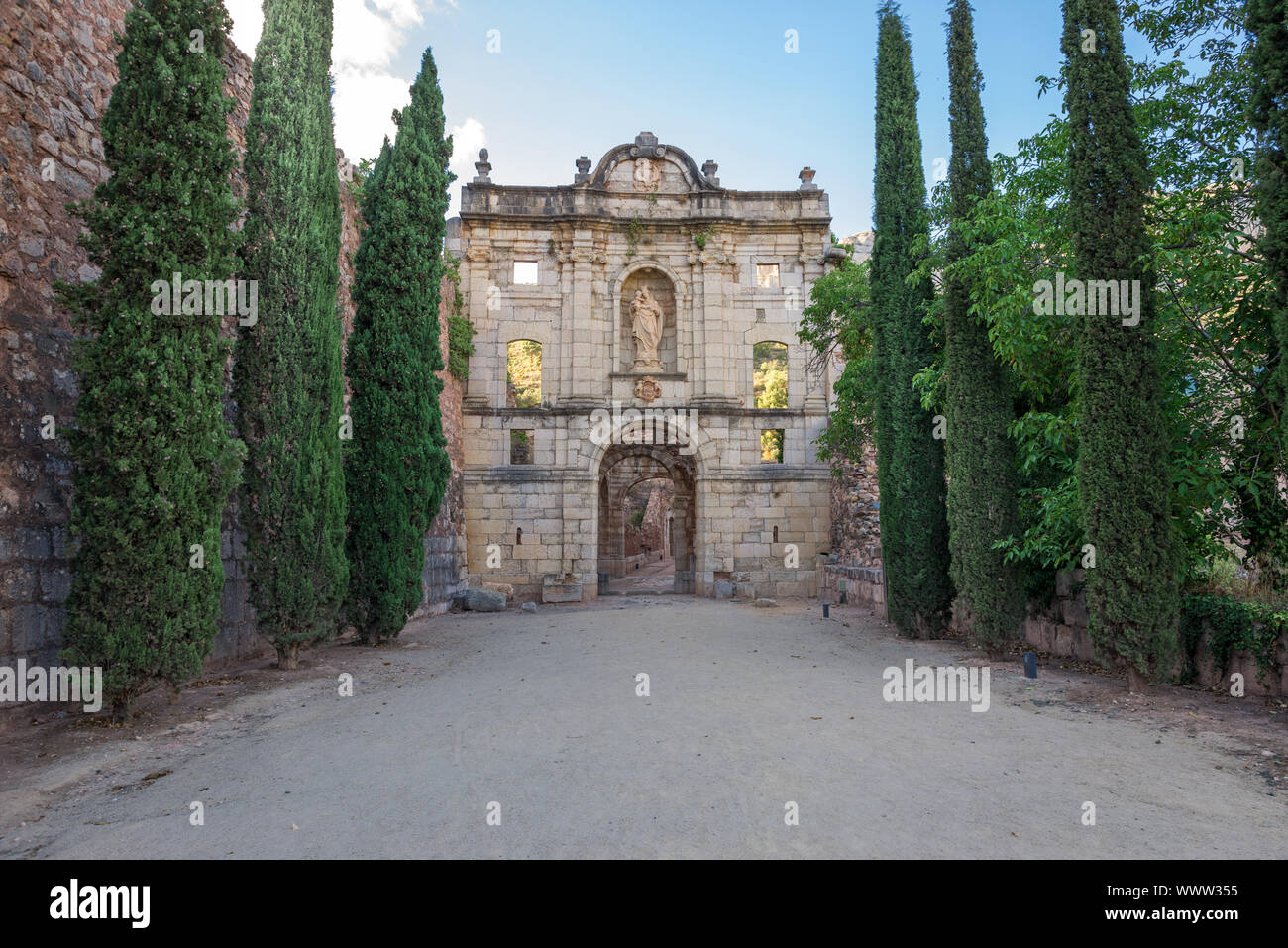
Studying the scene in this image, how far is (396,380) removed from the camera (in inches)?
392

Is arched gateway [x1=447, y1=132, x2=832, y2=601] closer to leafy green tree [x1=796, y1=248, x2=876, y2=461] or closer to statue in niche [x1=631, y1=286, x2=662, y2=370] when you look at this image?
statue in niche [x1=631, y1=286, x2=662, y2=370]

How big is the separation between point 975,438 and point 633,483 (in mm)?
17916

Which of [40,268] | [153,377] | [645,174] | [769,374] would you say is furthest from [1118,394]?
[769,374]

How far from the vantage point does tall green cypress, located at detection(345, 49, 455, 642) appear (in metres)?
9.54

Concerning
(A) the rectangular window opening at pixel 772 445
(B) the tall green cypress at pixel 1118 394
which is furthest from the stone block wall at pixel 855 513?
(B) the tall green cypress at pixel 1118 394

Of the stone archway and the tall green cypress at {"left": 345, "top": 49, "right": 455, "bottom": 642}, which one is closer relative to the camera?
Answer: the tall green cypress at {"left": 345, "top": 49, "right": 455, "bottom": 642}

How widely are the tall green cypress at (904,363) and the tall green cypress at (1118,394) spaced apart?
3.37 m

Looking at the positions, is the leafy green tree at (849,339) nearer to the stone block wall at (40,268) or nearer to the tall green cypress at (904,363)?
the tall green cypress at (904,363)

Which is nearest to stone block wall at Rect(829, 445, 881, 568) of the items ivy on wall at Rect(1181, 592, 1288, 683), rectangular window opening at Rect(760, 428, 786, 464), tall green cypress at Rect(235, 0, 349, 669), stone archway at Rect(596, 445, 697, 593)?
rectangular window opening at Rect(760, 428, 786, 464)

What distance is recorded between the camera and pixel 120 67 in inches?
209

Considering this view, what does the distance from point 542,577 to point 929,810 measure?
15.1 m

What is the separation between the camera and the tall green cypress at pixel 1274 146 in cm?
477

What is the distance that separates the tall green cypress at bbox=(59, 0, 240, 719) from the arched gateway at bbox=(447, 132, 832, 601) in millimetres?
12575

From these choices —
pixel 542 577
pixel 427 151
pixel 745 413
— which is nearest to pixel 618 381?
pixel 745 413
